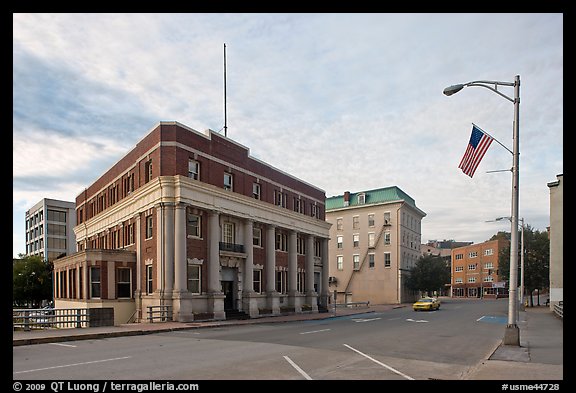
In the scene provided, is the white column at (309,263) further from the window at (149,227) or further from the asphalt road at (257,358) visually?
the asphalt road at (257,358)

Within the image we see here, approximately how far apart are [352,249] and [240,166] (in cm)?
4417

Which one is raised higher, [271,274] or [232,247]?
[232,247]

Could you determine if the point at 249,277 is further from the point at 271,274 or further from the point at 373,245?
the point at 373,245

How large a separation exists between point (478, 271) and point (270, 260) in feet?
308

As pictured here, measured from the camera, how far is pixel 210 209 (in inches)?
1335

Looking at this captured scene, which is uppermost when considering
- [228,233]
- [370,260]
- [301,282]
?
[228,233]

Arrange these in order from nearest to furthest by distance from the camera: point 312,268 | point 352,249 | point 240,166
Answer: point 240,166, point 312,268, point 352,249

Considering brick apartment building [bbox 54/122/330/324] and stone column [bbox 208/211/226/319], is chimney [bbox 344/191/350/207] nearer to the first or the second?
brick apartment building [bbox 54/122/330/324]

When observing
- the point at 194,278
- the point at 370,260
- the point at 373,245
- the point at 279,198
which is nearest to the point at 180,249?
the point at 194,278

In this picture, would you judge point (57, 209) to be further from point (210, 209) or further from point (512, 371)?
A: point (512, 371)

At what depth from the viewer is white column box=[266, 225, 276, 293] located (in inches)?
1603

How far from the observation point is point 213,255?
111ft

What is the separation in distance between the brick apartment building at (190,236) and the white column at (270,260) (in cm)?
8
